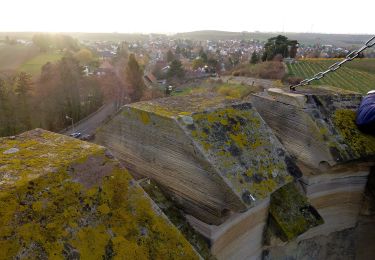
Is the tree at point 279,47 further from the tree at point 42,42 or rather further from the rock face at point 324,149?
the rock face at point 324,149

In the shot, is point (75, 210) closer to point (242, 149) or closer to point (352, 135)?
point (242, 149)

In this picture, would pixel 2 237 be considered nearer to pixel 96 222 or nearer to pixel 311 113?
pixel 96 222

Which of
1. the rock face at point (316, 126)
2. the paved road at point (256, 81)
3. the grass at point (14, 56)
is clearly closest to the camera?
the rock face at point (316, 126)

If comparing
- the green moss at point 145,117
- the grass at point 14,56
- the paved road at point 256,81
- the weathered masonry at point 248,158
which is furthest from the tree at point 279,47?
the green moss at point 145,117

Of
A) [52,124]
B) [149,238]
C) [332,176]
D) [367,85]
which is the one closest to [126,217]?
[149,238]

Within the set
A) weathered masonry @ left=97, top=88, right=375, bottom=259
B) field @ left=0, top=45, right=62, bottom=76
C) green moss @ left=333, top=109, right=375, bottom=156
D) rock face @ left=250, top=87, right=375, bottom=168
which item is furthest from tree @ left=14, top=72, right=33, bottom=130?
green moss @ left=333, top=109, right=375, bottom=156

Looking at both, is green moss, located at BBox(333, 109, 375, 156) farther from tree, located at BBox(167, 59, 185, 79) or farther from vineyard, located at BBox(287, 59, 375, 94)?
tree, located at BBox(167, 59, 185, 79)
